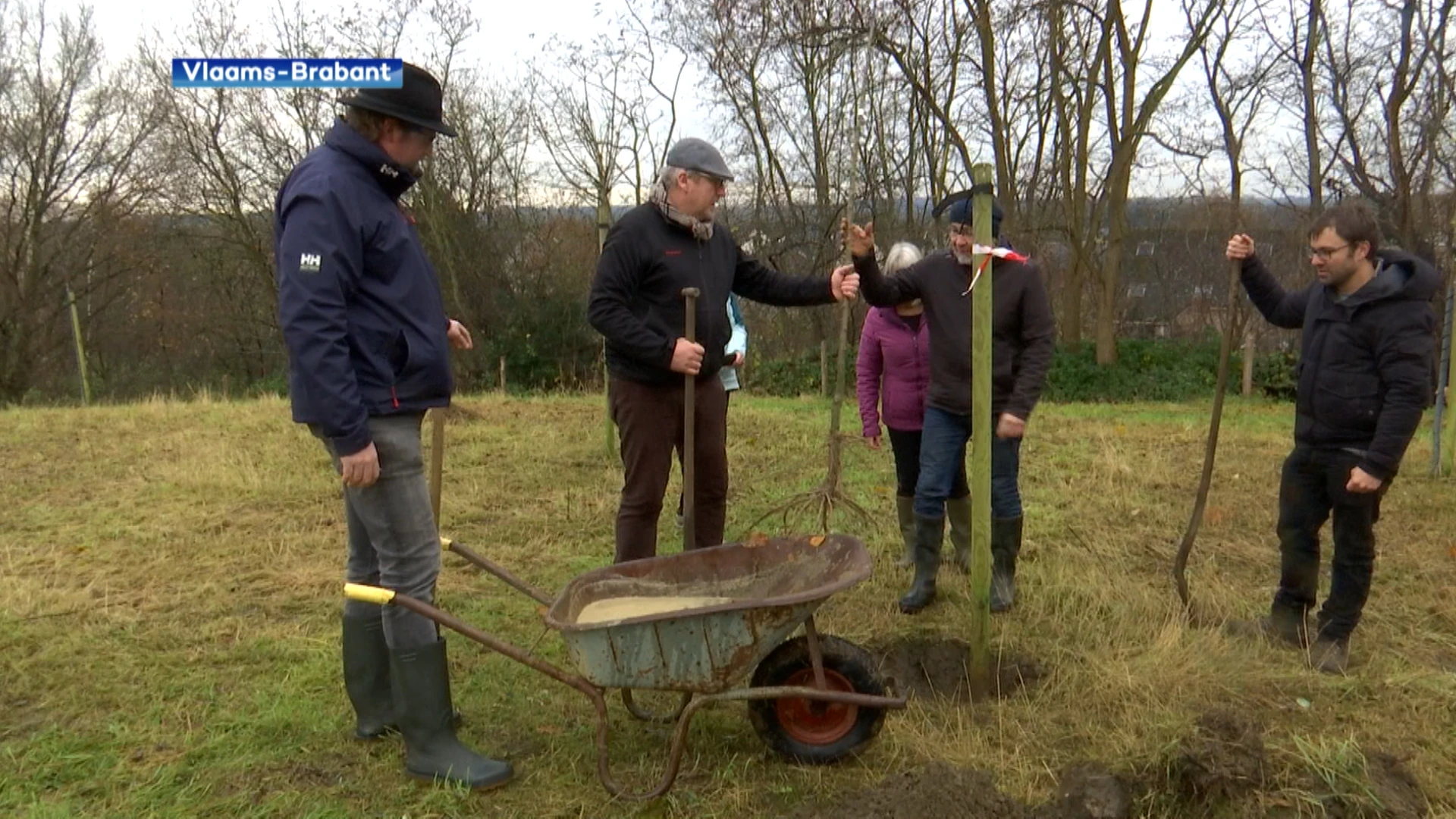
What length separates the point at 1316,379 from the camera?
344 centimetres

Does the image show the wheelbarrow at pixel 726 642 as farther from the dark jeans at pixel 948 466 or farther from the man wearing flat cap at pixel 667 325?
the dark jeans at pixel 948 466

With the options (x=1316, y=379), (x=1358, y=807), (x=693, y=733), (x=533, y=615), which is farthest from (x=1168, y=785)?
(x=533, y=615)

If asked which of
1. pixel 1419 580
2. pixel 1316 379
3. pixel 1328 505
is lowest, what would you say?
pixel 1419 580

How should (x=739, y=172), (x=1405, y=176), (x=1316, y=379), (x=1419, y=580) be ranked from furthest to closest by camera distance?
(x=739, y=172)
(x=1405, y=176)
(x=1419, y=580)
(x=1316, y=379)

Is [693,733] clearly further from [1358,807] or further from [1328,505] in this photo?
[1328,505]

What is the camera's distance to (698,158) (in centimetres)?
339

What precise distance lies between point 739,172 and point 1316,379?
17.3 metres

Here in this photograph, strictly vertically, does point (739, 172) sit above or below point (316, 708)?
above

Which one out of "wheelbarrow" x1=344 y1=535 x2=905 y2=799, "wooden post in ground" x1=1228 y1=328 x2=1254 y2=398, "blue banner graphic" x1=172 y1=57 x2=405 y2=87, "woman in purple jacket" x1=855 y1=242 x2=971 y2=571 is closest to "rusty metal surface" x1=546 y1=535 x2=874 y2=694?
"wheelbarrow" x1=344 y1=535 x2=905 y2=799

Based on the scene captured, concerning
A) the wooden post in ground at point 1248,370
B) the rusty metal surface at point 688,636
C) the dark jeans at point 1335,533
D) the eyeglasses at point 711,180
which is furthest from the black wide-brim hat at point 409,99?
the wooden post in ground at point 1248,370

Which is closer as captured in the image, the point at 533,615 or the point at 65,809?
the point at 65,809

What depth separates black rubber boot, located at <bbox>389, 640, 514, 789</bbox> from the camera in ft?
9.10

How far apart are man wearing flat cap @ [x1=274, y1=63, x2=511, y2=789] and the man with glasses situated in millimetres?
2882

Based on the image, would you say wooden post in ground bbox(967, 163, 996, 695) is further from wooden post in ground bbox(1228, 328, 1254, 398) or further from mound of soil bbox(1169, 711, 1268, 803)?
wooden post in ground bbox(1228, 328, 1254, 398)
